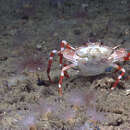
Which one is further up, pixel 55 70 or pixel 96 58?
pixel 96 58

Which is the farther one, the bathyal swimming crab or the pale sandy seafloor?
the bathyal swimming crab

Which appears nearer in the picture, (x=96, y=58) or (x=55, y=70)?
(x=96, y=58)

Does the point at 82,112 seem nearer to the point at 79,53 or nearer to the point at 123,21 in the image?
the point at 79,53

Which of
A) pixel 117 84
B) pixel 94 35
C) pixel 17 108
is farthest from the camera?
pixel 94 35

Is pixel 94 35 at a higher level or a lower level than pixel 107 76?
higher

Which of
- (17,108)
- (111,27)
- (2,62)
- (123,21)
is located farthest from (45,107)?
(123,21)

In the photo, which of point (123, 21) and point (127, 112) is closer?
point (127, 112)

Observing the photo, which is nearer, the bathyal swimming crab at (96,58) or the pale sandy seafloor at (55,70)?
the pale sandy seafloor at (55,70)

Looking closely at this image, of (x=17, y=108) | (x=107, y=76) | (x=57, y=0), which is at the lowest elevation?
(x=17, y=108)
